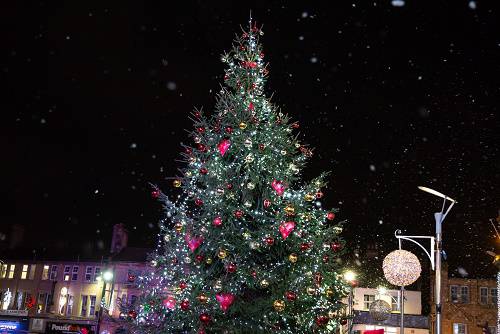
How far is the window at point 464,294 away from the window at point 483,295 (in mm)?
917

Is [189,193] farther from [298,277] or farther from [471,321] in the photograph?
[471,321]

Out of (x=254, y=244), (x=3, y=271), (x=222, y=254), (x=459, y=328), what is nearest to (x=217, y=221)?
(x=222, y=254)

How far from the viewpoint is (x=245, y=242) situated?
1120cm

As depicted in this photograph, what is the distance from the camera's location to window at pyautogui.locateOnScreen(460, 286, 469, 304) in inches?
1553

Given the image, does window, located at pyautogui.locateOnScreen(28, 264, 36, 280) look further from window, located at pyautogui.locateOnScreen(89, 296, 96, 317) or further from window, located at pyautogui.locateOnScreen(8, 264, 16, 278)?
window, located at pyautogui.locateOnScreen(89, 296, 96, 317)

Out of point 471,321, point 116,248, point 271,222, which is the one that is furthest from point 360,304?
point 271,222

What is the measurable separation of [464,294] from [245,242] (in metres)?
33.7

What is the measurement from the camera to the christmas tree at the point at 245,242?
36.4ft

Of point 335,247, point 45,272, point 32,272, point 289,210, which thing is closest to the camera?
point 289,210

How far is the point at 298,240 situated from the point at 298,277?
88 centimetres

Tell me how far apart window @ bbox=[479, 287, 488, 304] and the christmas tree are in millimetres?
31213

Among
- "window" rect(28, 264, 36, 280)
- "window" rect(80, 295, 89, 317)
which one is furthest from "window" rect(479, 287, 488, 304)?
"window" rect(28, 264, 36, 280)

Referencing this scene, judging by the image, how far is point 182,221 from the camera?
12.1 metres

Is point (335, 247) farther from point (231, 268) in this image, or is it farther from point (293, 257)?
point (231, 268)
